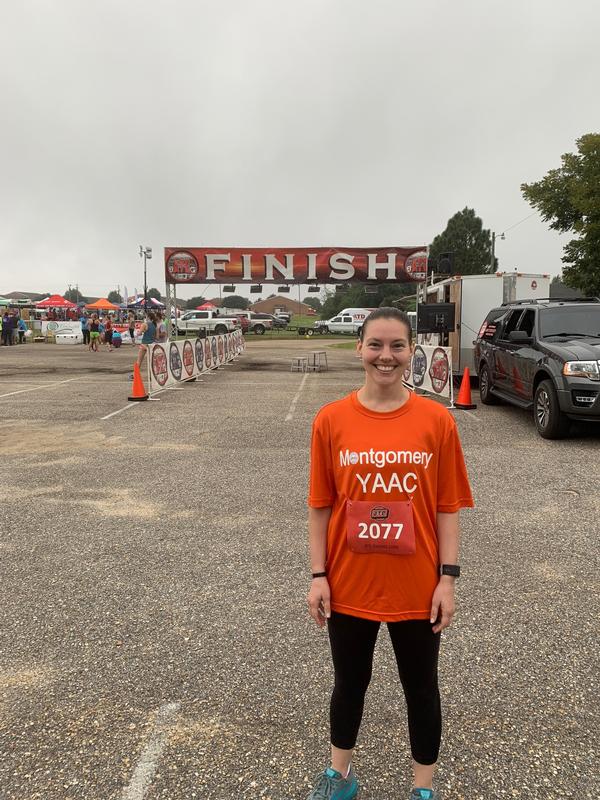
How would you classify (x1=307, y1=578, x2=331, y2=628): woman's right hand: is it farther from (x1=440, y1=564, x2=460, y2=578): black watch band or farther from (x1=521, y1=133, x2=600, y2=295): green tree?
(x1=521, y1=133, x2=600, y2=295): green tree

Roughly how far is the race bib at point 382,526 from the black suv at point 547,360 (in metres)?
6.61

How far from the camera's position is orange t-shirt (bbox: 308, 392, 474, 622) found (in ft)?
5.94

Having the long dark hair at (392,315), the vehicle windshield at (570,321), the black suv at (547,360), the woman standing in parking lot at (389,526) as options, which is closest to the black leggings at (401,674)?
the woman standing in parking lot at (389,526)

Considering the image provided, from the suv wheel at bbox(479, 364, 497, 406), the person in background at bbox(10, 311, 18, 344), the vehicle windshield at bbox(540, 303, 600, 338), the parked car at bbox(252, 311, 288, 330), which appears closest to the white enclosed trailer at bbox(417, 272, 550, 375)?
the suv wheel at bbox(479, 364, 497, 406)

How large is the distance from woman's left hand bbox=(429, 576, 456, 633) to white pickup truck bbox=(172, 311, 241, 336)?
4232 cm

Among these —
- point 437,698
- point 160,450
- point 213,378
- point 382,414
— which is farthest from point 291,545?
point 213,378

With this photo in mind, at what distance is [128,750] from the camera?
2287 mm

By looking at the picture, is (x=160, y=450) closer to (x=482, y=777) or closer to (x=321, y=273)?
(x=482, y=777)

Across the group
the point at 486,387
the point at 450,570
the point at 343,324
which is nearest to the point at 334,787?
the point at 450,570

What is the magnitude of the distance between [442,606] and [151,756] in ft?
4.50

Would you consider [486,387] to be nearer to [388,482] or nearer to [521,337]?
[521,337]

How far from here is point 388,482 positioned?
1.81m

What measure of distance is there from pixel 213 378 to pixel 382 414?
14699 mm

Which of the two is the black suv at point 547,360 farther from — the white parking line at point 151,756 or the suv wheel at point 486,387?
the white parking line at point 151,756
